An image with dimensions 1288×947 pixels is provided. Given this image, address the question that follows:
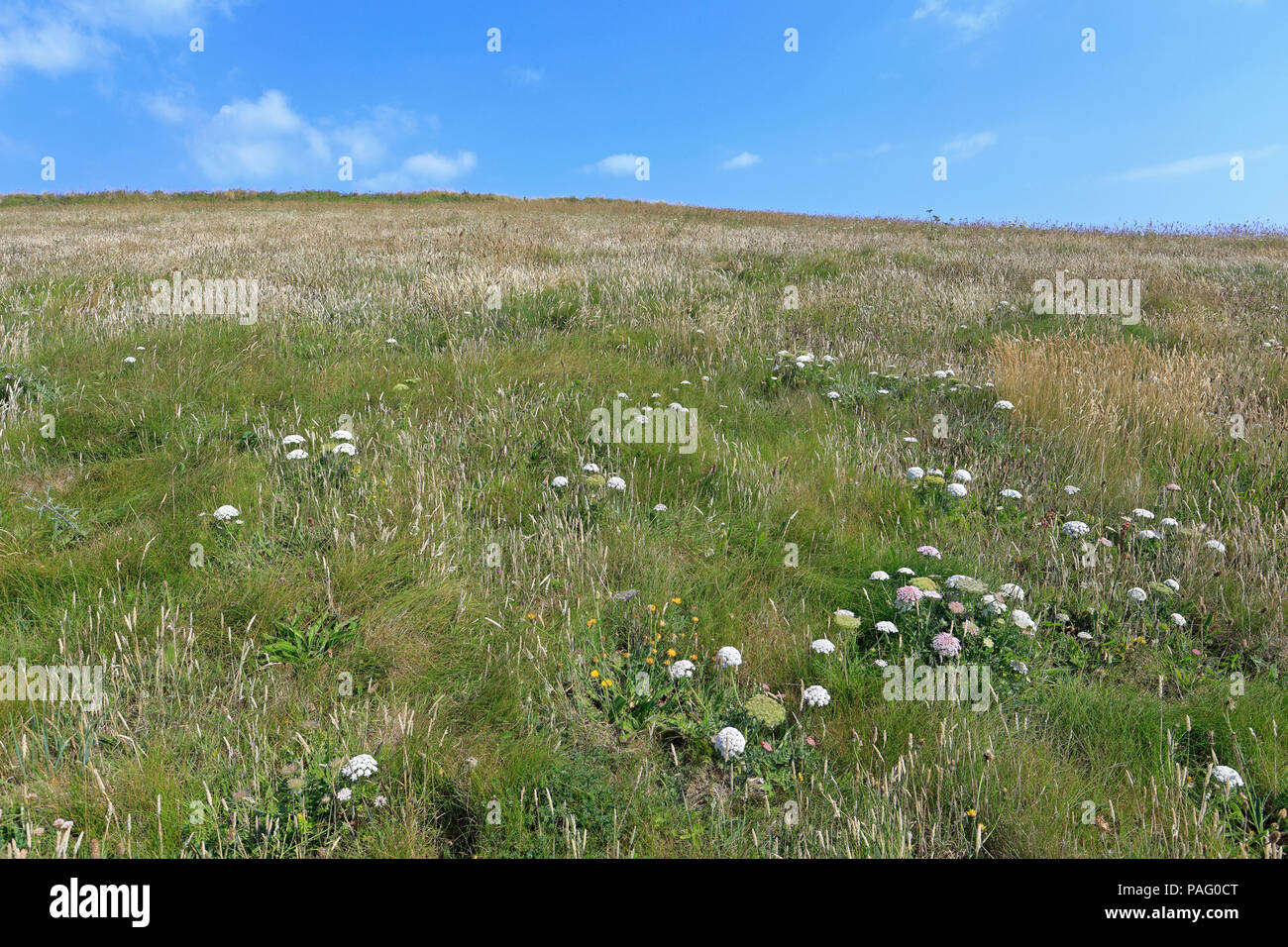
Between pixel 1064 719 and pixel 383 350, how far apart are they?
237 inches

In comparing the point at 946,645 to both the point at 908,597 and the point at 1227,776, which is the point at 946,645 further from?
the point at 1227,776

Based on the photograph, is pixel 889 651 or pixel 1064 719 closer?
pixel 1064 719

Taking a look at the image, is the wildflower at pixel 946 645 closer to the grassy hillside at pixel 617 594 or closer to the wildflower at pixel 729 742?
the grassy hillside at pixel 617 594

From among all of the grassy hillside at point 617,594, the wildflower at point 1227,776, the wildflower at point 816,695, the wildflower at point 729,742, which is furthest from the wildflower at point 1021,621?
the wildflower at point 729,742

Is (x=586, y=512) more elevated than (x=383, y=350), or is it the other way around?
(x=383, y=350)

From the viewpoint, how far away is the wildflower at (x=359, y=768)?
1947 millimetres

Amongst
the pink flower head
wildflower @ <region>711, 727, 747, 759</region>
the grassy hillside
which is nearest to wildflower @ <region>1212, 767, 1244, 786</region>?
the grassy hillside

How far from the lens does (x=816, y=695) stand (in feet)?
8.02

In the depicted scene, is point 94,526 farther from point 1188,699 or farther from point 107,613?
point 1188,699

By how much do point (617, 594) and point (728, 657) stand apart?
23.4 inches

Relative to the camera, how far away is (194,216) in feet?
86.0

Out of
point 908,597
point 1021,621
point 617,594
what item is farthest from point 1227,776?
point 617,594

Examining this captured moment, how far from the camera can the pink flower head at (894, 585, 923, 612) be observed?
2873mm
